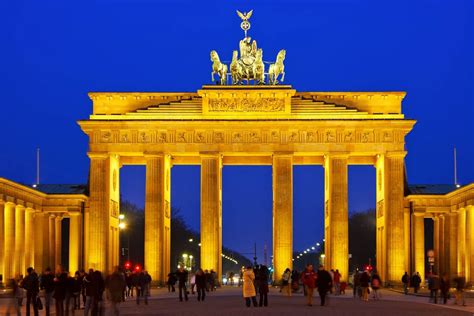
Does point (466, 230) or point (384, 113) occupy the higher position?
point (384, 113)

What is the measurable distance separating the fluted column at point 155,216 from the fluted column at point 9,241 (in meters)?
11.3

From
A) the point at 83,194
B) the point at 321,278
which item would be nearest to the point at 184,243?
the point at 83,194

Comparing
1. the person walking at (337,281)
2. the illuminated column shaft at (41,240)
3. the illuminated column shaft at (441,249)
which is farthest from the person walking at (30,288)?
the illuminated column shaft at (441,249)

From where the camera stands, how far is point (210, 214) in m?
88.1

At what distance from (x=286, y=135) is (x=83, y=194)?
18.2m

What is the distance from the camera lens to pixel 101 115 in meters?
89.6

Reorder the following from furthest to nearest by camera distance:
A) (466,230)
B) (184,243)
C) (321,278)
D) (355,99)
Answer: (184,243) < (355,99) < (466,230) < (321,278)

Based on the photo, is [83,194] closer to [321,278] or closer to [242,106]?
[242,106]

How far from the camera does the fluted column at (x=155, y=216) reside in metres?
87.9

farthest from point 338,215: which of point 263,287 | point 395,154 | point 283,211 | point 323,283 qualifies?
point 263,287

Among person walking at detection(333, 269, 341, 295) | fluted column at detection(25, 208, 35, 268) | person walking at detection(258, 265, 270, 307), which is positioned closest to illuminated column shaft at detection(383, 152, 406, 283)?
person walking at detection(333, 269, 341, 295)

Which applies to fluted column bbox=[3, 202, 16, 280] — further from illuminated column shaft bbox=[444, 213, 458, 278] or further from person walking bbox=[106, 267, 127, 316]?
person walking bbox=[106, 267, 127, 316]

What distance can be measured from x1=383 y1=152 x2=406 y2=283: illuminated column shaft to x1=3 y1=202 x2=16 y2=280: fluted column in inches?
1181

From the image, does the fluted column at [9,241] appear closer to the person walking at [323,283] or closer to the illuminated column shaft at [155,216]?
the illuminated column shaft at [155,216]
